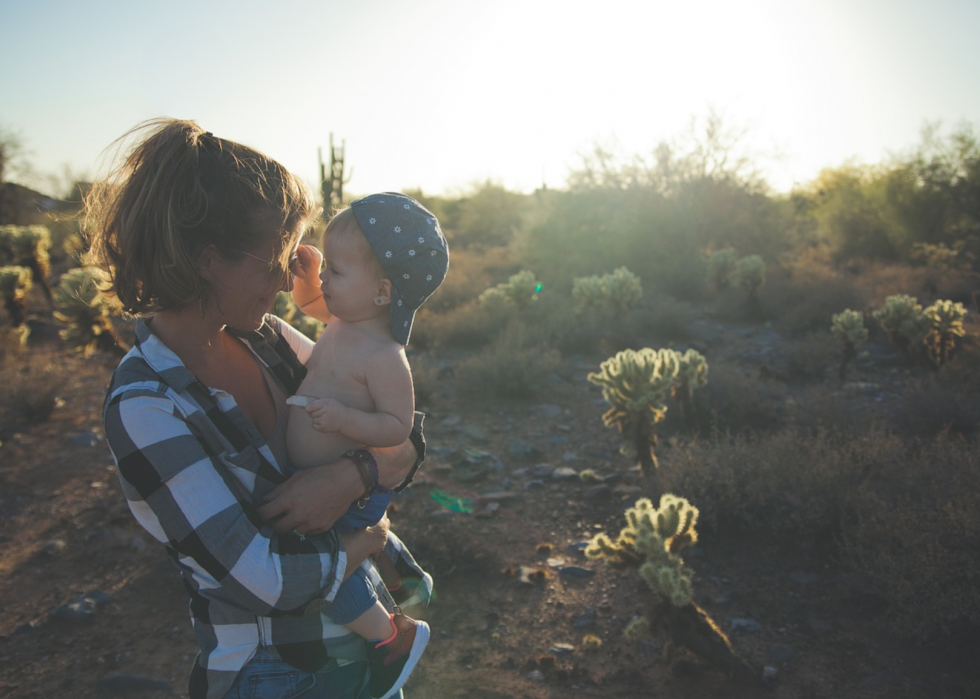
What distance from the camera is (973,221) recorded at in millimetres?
19938

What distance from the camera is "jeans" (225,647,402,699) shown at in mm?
1518

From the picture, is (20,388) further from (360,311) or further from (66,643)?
(360,311)

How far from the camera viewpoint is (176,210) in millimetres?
1471

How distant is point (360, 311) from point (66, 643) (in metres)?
3.94

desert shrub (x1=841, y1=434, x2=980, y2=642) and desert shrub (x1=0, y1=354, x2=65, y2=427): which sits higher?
desert shrub (x1=841, y1=434, x2=980, y2=642)

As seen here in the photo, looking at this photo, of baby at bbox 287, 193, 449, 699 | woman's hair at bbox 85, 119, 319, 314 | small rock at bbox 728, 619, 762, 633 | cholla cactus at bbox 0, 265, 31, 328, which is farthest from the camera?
cholla cactus at bbox 0, 265, 31, 328

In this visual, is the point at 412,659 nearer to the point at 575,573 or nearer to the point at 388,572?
the point at 388,572

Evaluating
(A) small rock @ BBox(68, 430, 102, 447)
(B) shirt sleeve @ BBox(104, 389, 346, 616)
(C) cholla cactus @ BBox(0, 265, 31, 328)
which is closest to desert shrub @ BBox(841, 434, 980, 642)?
(B) shirt sleeve @ BBox(104, 389, 346, 616)

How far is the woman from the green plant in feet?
19.3

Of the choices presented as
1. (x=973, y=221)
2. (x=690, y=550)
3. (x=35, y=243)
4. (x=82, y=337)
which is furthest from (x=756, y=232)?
(x=35, y=243)

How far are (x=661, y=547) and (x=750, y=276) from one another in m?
11.4

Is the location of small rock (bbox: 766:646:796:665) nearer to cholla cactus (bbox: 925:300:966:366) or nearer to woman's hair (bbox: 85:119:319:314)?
woman's hair (bbox: 85:119:319:314)

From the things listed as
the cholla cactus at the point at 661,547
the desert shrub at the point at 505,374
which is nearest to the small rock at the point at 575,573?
the cholla cactus at the point at 661,547

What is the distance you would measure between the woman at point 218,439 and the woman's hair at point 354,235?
0.25 metres
